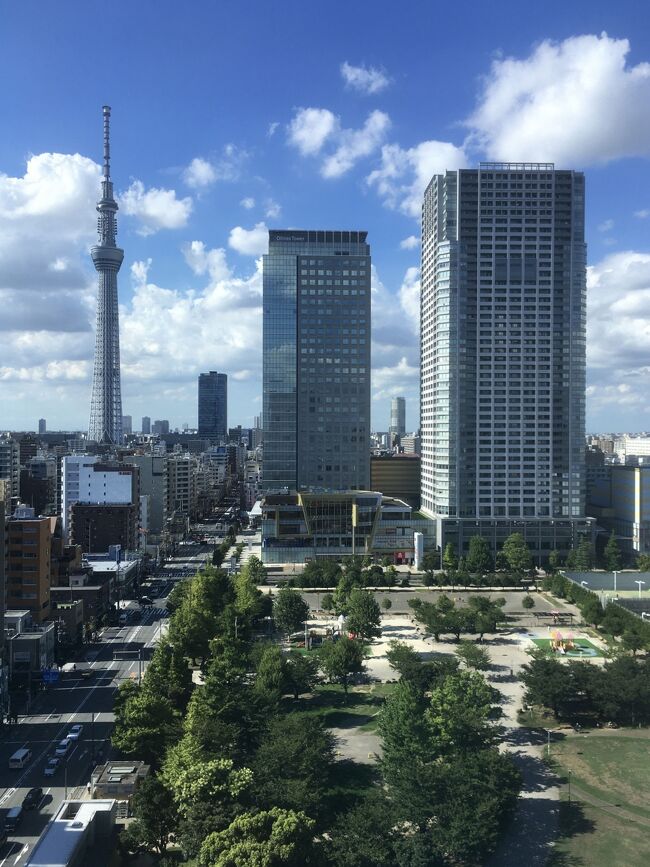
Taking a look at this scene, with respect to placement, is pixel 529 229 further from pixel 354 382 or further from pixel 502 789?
pixel 502 789

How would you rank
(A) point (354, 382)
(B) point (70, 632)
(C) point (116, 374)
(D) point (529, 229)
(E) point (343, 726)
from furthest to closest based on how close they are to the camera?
1. (C) point (116, 374)
2. (A) point (354, 382)
3. (D) point (529, 229)
4. (B) point (70, 632)
5. (E) point (343, 726)

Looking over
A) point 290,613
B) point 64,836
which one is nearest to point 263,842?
point 64,836

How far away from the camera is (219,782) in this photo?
22.7 metres

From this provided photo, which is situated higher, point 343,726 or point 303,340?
point 303,340

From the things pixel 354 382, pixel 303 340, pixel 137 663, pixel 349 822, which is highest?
pixel 303 340

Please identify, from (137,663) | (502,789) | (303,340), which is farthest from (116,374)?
(502,789)

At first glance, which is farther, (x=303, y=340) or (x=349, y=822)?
(x=303, y=340)

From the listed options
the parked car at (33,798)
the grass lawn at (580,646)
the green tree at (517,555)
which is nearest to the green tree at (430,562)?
the green tree at (517,555)

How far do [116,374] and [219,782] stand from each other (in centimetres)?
16749

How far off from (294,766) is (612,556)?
56215 millimetres

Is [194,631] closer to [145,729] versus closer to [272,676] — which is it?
[272,676]

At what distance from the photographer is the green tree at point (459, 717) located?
89.3 ft

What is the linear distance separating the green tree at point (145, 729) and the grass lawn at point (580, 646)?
27.2 meters

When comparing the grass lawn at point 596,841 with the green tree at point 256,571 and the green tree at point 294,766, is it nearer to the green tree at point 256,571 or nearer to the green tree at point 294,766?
the green tree at point 294,766
